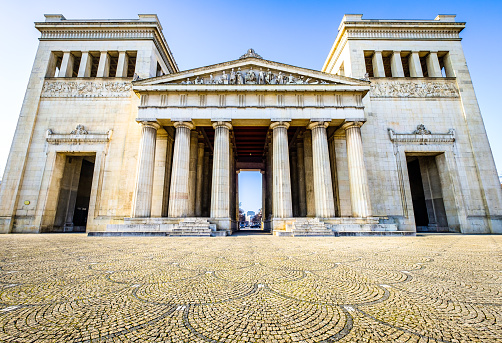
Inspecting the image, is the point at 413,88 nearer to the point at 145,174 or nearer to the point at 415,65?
the point at 415,65

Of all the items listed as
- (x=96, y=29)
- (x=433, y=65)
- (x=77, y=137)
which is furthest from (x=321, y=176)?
(x=96, y=29)

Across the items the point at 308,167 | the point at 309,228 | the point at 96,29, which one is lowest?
the point at 309,228

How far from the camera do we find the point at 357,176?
18734mm

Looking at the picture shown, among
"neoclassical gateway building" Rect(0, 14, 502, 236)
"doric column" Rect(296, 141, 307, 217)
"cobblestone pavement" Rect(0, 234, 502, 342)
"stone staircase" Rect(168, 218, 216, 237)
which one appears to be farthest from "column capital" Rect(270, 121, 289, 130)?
"cobblestone pavement" Rect(0, 234, 502, 342)

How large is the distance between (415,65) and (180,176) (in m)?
27.7

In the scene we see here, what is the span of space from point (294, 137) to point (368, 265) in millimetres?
21337

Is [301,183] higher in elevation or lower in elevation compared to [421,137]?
lower

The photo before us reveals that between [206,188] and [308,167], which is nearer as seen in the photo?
[308,167]

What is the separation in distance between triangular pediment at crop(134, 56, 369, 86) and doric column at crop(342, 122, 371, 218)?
14.5 ft

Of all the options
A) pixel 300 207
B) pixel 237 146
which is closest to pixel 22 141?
pixel 237 146

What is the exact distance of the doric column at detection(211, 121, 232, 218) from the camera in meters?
18.0

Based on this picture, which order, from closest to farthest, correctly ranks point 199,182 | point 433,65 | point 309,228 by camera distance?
point 309,228
point 199,182
point 433,65

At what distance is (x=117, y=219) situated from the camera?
66.3 feet

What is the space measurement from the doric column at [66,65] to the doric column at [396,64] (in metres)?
36.0
